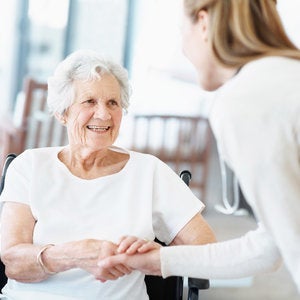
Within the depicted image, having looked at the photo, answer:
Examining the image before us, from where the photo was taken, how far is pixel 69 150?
1.96 meters

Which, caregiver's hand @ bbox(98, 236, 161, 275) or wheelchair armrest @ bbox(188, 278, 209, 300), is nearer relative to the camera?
caregiver's hand @ bbox(98, 236, 161, 275)

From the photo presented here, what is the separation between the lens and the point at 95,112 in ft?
6.27

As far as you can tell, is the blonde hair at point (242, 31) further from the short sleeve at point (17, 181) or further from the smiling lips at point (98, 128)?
the short sleeve at point (17, 181)

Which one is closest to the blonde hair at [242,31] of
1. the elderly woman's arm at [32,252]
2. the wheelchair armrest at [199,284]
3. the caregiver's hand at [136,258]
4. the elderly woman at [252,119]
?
the elderly woman at [252,119]

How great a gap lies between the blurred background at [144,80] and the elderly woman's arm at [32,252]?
153 centimetres

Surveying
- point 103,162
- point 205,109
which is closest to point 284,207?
point 103,162

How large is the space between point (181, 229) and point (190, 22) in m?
0.72

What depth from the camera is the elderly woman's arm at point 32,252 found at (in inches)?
64.4

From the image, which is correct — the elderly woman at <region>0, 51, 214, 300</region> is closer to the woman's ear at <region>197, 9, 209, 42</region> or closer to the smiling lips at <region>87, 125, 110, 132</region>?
the smiling lips at <region>87, 125, 110, 132</region>

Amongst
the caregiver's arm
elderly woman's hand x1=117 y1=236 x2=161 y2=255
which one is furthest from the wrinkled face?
the caregiver's arm

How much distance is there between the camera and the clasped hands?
1.49m

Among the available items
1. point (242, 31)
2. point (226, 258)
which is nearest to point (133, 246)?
point (226, 258)

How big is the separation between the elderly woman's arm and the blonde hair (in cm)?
61

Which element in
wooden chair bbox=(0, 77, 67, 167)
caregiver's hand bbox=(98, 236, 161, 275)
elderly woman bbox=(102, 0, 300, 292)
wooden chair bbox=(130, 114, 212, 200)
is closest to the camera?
elderly woman bbox=(102, 0, 300, 292)
